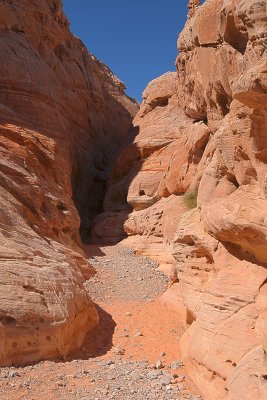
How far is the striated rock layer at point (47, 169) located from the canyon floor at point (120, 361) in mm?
512

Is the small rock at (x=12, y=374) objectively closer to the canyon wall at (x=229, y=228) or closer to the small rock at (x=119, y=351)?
the small rock at (x=119, y=351)

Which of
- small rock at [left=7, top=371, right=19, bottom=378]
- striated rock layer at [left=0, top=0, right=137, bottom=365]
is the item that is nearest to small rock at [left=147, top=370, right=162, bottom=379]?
striated rock layer at [left=0, top=0, right=137, bottom=365]

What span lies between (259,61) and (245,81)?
0.43 m

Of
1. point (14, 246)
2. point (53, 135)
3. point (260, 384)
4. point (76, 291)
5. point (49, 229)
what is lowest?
point (260, 384)

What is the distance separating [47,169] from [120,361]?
395 inches

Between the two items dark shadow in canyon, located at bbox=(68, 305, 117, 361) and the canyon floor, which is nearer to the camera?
the canyon floor

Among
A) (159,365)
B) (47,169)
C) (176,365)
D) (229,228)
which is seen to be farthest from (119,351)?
(47,169)

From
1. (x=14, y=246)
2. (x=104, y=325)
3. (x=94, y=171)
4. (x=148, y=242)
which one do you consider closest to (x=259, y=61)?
(x=14, y=246)

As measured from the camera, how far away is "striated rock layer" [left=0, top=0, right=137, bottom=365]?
9703mm

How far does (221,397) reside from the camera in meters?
7.36

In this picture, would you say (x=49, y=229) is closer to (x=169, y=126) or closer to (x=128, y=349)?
(x=128, y=349)

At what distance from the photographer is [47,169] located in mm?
18094

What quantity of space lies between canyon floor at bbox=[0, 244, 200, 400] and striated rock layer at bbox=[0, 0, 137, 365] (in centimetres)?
51

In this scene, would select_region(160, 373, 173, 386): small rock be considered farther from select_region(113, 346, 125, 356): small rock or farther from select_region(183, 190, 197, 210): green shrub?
select_region(183, 190, 197, 210): green shrub
